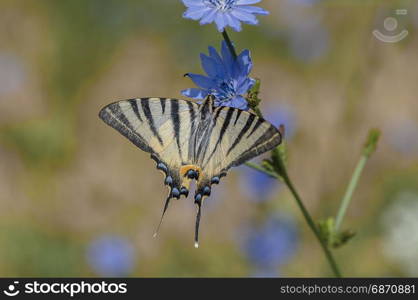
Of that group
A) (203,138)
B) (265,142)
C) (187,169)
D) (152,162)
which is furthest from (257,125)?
(152,162)

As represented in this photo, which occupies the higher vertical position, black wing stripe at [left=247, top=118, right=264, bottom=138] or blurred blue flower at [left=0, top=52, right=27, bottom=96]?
blurred blue flower at [left=0, top=52, right=27, bottom=96]

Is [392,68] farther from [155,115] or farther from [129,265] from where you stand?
[155,115]

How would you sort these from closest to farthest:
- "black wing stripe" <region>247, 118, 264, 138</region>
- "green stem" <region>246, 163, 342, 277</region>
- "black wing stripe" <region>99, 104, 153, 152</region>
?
1. "black wing stripe" <region>247, 118, 264, 138</region>
2. "green stem" <region>246, 163, 342, 277</region>
3. "black wing stripe" <region>99, 104, 153, 152</region>

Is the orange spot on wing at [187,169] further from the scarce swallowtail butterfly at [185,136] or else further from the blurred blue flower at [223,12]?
the blurred blue flower at [223,12]

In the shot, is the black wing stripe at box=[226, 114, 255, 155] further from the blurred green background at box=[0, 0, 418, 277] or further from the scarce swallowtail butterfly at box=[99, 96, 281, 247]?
the blurred green background at box=[0, 0, 418, 277]

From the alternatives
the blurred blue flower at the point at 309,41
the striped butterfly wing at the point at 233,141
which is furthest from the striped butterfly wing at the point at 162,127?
the blurred blue flower at the point at 309,41

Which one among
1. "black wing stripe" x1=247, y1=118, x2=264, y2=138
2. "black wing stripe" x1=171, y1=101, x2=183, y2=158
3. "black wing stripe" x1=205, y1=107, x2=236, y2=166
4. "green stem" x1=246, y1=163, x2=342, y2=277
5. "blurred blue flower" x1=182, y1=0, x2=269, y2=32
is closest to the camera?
"blurred blue flower" x1=182, y1=0, x2=269, y2=32

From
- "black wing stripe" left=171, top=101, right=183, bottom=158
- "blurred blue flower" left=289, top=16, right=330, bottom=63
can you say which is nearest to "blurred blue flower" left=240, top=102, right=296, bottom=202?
"blurred blue flower" left=289, top=16, right=330, bottom=63
